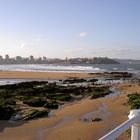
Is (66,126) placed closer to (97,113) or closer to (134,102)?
(97,113)

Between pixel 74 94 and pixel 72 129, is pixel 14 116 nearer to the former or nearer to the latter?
pixel 72 129

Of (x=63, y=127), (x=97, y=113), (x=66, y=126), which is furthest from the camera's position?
(x=97, y=113)

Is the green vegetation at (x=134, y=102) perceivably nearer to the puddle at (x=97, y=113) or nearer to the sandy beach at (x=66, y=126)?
the sandy beach at (x=66, y=126)

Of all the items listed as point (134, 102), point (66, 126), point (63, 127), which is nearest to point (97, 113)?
point (134, 102)

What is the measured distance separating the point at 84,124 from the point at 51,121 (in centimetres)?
181

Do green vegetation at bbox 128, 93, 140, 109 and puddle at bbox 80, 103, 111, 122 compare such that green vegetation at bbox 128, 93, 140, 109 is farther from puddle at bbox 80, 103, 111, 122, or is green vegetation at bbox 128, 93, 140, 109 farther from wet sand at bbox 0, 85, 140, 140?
puddle at bbox 80, 103, 111, 122

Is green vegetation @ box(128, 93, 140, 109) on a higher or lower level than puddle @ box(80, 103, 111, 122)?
higher

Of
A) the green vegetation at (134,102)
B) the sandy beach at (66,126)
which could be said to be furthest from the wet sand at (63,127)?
the green vegetation at (134,102)

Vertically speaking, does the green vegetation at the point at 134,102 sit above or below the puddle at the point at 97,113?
above

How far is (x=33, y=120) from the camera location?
14.7m

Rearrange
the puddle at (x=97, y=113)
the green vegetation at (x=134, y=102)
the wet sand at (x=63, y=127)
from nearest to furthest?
the wet sand at (x=63, y=127) < the green vegetation at (x=134, y=102) < the puddle at (x=97, y=113)

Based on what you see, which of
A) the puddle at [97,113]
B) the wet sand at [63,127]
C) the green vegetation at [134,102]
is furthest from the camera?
the puddle at [97,113]

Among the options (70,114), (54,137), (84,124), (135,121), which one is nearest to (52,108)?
(70,114)

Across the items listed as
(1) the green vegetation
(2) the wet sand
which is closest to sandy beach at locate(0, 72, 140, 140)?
(2) the wet sand
